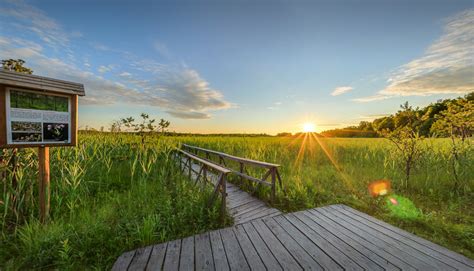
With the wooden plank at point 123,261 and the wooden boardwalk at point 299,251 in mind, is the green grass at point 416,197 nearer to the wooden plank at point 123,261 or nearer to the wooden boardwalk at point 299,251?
the wooden boardwalk at point 299,251

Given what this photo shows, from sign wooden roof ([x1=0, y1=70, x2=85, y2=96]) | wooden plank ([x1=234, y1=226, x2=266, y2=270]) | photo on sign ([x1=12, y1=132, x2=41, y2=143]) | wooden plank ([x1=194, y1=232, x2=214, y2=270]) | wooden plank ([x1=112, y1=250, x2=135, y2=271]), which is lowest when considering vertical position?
wooden plank ([x1=112, y1=250, x2=135, y2=271])

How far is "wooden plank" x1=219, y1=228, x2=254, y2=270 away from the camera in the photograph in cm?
237

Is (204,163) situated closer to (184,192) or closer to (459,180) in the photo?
(184,192)

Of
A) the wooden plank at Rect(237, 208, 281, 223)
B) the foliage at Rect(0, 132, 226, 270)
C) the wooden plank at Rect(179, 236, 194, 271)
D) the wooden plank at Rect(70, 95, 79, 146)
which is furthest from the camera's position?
the wooden plank at Rect(237, 208, 281, 223)

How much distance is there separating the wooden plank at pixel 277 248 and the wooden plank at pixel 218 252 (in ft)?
2.29

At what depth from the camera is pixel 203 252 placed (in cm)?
263

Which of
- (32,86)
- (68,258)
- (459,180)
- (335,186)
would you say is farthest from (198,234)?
(459,180)

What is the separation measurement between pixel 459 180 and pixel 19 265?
412 inches

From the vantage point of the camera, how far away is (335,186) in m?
6.11

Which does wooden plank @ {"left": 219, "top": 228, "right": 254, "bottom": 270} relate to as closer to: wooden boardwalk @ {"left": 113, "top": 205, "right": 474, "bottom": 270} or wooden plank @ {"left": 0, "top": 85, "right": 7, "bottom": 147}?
wooden boardwalk @ {"left": 113, "top": 205, "right": 474, "bottom": 270}

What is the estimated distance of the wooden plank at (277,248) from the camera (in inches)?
93.5

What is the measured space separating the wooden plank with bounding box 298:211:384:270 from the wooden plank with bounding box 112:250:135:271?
2.96 meters

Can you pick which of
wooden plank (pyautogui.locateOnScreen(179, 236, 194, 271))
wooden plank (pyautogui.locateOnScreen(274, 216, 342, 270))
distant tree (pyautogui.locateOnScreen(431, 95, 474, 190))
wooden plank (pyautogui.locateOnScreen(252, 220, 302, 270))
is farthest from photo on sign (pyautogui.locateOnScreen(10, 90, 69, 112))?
distant tree (pyautogui.locateOnScreen(431, 95, 474, 190))

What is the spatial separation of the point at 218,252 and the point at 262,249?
646 mm
